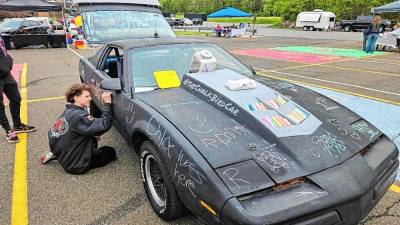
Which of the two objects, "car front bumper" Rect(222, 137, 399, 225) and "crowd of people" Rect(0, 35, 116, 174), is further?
"crowd of people" Rect(0, 35, 116, 174)

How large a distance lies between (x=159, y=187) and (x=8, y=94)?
2.98m

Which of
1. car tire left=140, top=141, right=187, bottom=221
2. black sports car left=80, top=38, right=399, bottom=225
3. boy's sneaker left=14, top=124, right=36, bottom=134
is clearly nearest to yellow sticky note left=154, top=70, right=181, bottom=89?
black sports car left=80, top=38, right=399, bottom=225

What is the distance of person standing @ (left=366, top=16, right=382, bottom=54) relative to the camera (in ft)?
46.4

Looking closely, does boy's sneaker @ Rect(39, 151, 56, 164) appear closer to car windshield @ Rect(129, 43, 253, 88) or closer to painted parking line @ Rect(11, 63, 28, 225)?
painted parking line @ Rect(11, 63, 28, 225)

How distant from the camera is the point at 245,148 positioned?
2.26m

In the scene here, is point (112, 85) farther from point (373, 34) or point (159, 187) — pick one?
point (373, 34)

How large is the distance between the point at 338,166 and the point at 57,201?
95.5 inches

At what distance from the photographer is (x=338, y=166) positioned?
7.04 ft

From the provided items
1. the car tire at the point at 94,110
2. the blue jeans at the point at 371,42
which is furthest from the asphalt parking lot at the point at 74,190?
the blue jeans at the point at 371,42

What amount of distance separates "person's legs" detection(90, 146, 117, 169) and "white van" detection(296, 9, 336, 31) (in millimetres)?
35997

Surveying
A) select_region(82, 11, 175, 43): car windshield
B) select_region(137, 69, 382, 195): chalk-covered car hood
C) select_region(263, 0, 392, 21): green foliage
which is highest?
select_region(263, 0, 392, 21): green foliage

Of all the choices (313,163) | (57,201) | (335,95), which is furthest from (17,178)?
(335,95)

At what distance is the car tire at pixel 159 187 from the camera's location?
2.47 metres

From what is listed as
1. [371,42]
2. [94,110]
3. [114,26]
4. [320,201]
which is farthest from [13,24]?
[320,201]
